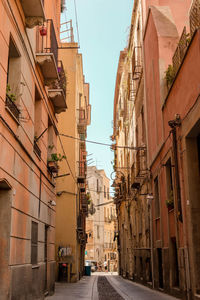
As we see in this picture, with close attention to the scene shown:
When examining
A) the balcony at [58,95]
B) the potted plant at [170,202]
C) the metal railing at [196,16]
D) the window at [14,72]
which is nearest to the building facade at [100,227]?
the balcony at [58,95]

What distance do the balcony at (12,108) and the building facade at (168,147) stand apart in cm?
419

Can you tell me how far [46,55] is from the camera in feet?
39.1

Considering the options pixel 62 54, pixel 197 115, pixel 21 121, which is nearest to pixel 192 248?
pixel 197 115

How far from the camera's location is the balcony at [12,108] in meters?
8.57

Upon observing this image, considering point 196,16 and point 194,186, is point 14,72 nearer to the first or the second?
point 196,16

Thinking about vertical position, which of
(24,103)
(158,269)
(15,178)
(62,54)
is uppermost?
(62,54)

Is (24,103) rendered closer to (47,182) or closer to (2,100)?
(2,100)

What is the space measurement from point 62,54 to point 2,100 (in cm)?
1910

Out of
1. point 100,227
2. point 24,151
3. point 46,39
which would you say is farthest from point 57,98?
point 100,227

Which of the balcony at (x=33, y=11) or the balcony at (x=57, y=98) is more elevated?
the balcony at (x=33, y=11)

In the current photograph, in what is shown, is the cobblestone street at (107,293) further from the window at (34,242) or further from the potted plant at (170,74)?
the potted plant at (170,74)

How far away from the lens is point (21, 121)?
9.74m

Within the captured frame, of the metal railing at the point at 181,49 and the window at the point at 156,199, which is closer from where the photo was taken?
the metal railing at the point at 181,49

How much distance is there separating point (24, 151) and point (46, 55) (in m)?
3.42
